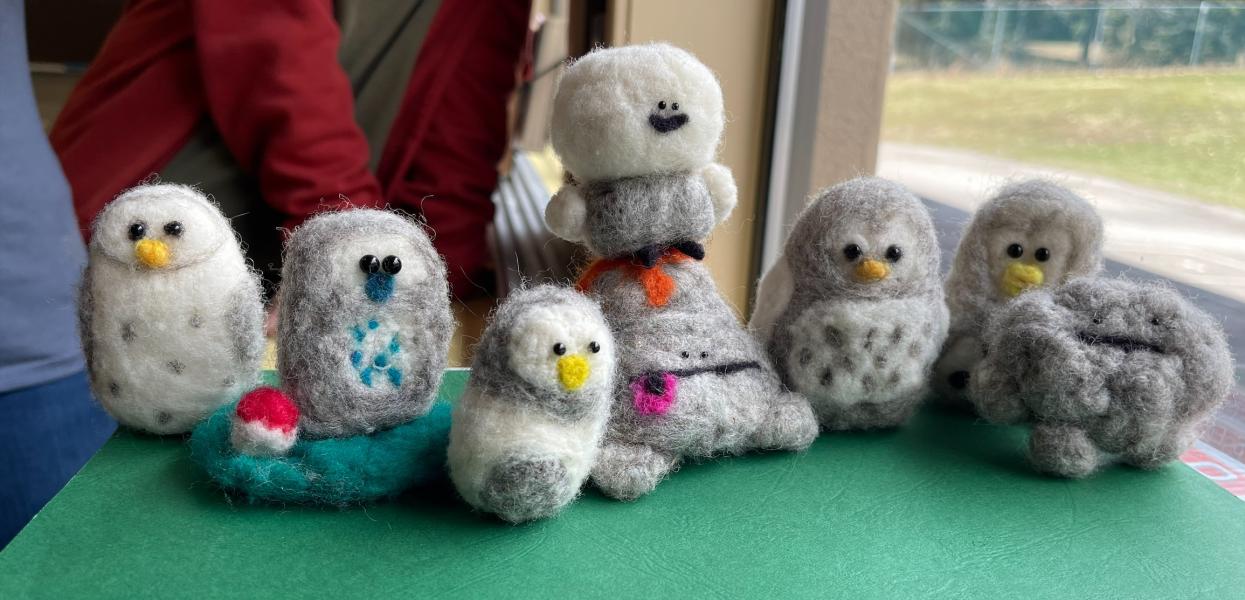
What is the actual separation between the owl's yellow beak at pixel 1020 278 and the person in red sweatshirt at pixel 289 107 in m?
0.64

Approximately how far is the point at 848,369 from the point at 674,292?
135 millimetres

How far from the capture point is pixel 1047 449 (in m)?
0.59

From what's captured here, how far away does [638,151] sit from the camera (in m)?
0.54

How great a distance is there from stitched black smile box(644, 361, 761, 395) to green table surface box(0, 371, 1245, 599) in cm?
7

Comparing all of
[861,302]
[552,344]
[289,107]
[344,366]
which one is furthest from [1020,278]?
[289,107]

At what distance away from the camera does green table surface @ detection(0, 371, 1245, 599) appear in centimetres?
47

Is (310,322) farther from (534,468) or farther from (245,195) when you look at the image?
(245,195)

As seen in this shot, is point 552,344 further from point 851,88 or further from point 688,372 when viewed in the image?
point 851,88

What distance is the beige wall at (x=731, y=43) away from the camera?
3.20 ft

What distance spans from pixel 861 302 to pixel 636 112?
0.66 feet

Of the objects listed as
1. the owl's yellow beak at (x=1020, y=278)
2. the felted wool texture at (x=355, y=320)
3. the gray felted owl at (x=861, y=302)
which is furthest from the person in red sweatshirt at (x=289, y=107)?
the owl's yellow beak at (x=1020, y=278)

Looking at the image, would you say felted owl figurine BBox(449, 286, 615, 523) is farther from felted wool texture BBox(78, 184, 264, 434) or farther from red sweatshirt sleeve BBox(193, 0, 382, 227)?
red sweatshirt sleeve BBox(193, 0, 382, 227)

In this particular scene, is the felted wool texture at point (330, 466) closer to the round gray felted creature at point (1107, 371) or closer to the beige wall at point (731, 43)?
the round gray felted creature at point (1107, 371)

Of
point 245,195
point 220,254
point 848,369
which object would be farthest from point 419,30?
point 848,369
